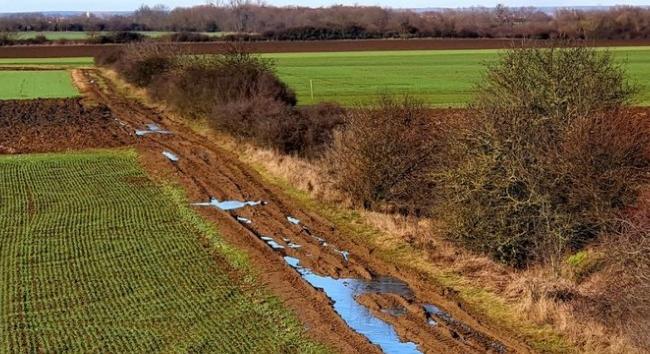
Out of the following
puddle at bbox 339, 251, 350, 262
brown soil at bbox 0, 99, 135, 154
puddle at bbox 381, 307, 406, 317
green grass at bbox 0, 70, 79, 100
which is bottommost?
green grass at bbox 0, 70, 79, 100

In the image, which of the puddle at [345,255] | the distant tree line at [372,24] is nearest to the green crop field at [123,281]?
the puddle at [345,255]

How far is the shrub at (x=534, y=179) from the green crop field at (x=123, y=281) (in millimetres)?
5172

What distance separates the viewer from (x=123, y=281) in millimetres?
17672

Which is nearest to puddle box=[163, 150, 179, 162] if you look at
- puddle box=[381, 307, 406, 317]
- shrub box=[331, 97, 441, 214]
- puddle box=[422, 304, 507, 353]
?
shrub box=[331, 97, 441, 214]

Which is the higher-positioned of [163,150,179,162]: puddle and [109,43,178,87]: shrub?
[109,43,178,87]: shrub

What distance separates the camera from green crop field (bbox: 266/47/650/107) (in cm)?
5362

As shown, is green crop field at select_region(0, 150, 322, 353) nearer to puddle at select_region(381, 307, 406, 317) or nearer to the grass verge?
puddle at select_region(381, 307, 406, 317)

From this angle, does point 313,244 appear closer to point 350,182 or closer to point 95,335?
point 350,182

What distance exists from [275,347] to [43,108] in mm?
38442

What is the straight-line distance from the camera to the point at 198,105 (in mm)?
42281

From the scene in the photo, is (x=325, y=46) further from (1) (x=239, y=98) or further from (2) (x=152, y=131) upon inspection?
(1) (x=239, y=98)

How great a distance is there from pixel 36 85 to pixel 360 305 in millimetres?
53803

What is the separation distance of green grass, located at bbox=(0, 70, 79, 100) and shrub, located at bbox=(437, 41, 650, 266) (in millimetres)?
42768

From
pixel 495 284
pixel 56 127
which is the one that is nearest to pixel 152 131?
pixel 56 127
